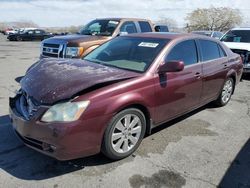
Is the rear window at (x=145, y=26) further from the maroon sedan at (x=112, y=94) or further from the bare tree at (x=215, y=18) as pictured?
the bare tree at (x=215, y=18)

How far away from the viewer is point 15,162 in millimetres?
3842

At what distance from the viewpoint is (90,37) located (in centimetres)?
861

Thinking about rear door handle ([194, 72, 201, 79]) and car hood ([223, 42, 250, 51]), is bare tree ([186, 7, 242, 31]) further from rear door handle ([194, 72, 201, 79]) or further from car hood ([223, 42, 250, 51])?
rear door handle ([194, 72, 201, 79])

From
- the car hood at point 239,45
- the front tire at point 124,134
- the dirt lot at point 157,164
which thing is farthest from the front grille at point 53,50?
the car hood at point 239,45

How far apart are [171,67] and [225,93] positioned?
2.82m

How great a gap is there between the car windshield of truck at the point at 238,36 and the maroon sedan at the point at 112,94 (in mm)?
6208

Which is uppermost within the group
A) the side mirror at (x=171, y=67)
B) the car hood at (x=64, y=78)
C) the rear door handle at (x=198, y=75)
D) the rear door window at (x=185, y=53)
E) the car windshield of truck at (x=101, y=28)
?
the car windshield of truck at (x=101, y=28)

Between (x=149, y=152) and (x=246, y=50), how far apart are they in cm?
712

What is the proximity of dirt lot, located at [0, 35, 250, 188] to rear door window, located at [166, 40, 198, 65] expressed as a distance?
1.16 m

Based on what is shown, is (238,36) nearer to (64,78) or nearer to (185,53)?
(185,53)

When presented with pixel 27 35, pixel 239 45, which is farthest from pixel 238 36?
pixel 27 35

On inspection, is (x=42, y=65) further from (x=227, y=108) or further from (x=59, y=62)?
(x=227, y=108)

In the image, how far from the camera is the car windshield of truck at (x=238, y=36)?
11.1 m

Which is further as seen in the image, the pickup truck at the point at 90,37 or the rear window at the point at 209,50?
the pickup truck at the point at 90,37
